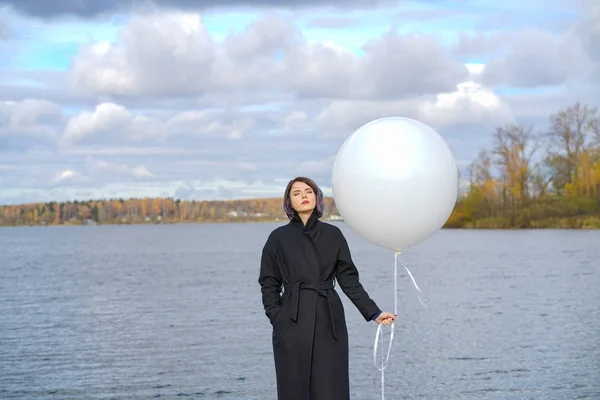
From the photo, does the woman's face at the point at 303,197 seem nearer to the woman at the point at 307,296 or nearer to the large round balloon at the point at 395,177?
the woman at the point at 307,296

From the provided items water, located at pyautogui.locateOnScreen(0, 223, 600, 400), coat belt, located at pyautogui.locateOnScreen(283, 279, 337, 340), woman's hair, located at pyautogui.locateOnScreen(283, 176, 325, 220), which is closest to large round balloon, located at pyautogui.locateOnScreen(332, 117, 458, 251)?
woman's hair, located at pyautogui.locateOnScreen(283, 176, 325, 220)

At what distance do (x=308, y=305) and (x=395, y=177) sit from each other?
117 centimetres

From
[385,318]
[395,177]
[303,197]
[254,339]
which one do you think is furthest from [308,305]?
[254,339]

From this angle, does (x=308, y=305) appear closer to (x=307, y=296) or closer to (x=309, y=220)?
(x=307, y=296)

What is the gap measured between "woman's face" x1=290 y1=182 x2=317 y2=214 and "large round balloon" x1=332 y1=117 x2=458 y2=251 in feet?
2.36

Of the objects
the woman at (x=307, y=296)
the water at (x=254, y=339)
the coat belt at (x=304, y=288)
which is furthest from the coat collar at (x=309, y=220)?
the water at (x=254, y=339)

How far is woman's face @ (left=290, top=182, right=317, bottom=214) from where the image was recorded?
5715 mm

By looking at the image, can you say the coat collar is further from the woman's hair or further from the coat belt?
the coat belt

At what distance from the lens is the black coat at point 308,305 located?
577 cm

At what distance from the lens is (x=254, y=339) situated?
2053 centimetres

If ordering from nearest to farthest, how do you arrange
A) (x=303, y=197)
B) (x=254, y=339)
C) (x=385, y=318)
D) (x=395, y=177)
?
1. (x=303, y=197)
2. (x=385, y=318)
3. (x=395, y=177)
4. (x=254, y=339)

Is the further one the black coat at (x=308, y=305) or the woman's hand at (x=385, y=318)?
the woman's hand at (x=385, y=318)

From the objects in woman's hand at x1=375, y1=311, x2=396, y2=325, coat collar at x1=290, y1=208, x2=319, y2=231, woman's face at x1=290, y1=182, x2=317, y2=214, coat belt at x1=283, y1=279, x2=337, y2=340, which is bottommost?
woman's hand at x1=375, y1=311, x2=396, y2=325

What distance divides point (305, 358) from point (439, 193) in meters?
1.59
